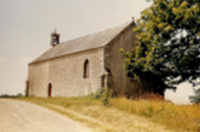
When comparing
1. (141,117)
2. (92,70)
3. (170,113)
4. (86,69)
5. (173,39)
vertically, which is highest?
(173,39)

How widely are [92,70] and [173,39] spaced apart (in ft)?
30.1

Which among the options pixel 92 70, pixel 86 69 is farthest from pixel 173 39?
pixel 86 69

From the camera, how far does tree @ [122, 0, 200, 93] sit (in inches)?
568

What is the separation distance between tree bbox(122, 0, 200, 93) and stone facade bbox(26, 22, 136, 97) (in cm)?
406

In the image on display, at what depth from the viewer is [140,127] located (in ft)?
29.8

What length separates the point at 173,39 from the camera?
627 inches

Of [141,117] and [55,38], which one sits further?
[55,38]

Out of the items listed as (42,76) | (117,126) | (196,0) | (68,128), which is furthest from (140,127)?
(42,76)

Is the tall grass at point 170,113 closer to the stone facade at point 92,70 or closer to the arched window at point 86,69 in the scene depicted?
the stone facade at point 92,70

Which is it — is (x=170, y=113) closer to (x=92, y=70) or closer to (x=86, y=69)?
(x=92, y=70)

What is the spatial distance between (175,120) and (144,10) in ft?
36.2

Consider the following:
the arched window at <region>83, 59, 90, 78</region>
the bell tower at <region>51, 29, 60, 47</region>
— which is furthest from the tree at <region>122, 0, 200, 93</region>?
the bell tower at <region>51, 29, 60, 47</region>

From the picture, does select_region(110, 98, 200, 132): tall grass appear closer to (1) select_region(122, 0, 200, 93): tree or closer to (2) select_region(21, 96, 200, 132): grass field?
(2) select_region(21, 96, 200, 132): grass field

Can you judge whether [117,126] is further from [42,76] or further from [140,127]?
[42,76]
